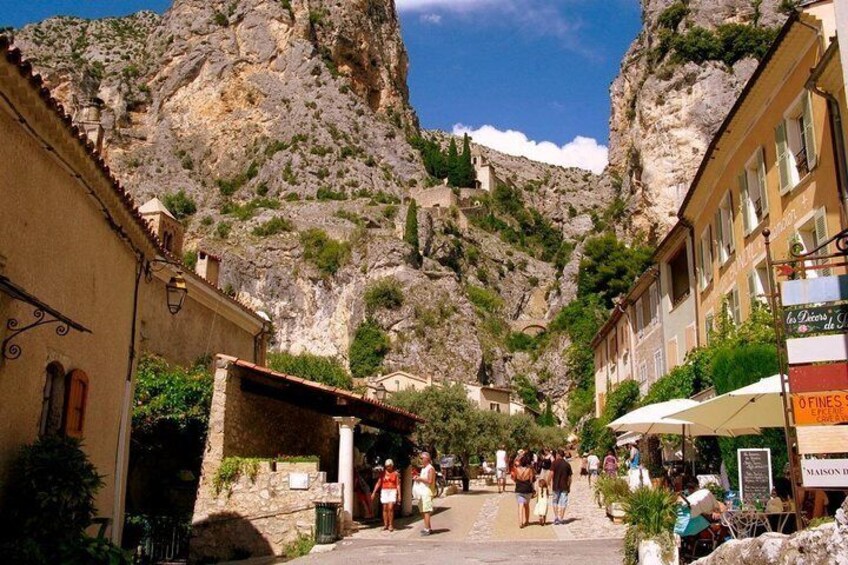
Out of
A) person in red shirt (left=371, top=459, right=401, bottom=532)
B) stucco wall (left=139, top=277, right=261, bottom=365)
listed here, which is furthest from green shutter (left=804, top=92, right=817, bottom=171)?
stucco wall (left=139, top=277, right=261, bottom=365)

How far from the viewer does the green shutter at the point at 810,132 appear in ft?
45.5

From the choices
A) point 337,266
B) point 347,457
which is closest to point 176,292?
point 347,457

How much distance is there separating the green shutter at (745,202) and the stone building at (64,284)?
1274 centimetres

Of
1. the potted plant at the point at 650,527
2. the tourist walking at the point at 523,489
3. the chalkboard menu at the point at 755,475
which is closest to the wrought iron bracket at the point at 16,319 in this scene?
the potted plant at the point at 650,527

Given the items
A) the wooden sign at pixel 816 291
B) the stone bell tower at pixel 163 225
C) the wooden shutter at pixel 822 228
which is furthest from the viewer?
the stone bell tower at pixel 163 225

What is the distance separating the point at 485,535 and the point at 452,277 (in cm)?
5885

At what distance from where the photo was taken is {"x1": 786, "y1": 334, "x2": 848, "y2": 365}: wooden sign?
7758 mm

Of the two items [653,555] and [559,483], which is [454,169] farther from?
[653,555]

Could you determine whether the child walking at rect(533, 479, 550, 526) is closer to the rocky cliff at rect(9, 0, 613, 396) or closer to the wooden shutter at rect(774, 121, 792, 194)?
the wooden shutter at rect(774, 121, 792, 194)

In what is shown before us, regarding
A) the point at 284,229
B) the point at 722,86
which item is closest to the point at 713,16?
the point at 722,86

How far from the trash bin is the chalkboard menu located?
7883mm

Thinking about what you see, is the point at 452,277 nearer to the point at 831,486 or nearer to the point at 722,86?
the point at 722,86

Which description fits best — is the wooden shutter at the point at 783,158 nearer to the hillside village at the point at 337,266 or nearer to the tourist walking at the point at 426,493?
the hillside village at the point at 337,266

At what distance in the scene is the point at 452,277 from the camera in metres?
75.1
